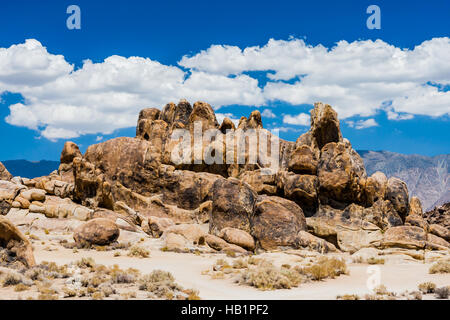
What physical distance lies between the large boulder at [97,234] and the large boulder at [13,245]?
8.80 meters

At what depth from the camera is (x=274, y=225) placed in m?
28.6

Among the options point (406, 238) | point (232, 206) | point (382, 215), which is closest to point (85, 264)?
point (232, 206)

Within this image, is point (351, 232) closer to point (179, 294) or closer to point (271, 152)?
point (271, 152)

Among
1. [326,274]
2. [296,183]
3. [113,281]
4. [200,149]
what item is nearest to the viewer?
[113,281]

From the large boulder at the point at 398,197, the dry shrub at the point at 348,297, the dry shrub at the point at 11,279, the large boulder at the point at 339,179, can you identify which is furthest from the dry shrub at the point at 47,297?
the large boulder at the point at 398,197

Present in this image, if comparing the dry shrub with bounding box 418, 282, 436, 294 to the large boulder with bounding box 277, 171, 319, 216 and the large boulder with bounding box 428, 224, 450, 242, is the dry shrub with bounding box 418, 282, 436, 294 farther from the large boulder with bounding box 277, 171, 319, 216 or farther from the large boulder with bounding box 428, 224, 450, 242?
the large boulder with bounding box 428, 224, 450, 242

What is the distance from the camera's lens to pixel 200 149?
51562 millimetres

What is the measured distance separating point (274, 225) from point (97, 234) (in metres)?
11.1

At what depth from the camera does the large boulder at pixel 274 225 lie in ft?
91.9

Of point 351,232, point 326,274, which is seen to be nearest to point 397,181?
point 351,232

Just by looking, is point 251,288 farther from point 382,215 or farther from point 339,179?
point 382,215

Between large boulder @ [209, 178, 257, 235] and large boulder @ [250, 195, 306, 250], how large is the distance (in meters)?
1.71

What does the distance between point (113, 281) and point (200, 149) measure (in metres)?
35.8

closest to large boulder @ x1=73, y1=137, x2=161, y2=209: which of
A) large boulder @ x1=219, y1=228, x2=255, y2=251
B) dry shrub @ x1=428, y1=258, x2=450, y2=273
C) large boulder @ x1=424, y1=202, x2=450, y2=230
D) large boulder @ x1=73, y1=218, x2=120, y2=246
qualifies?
large boulder @ x1=73, y1=218, x2=120, y2=246
